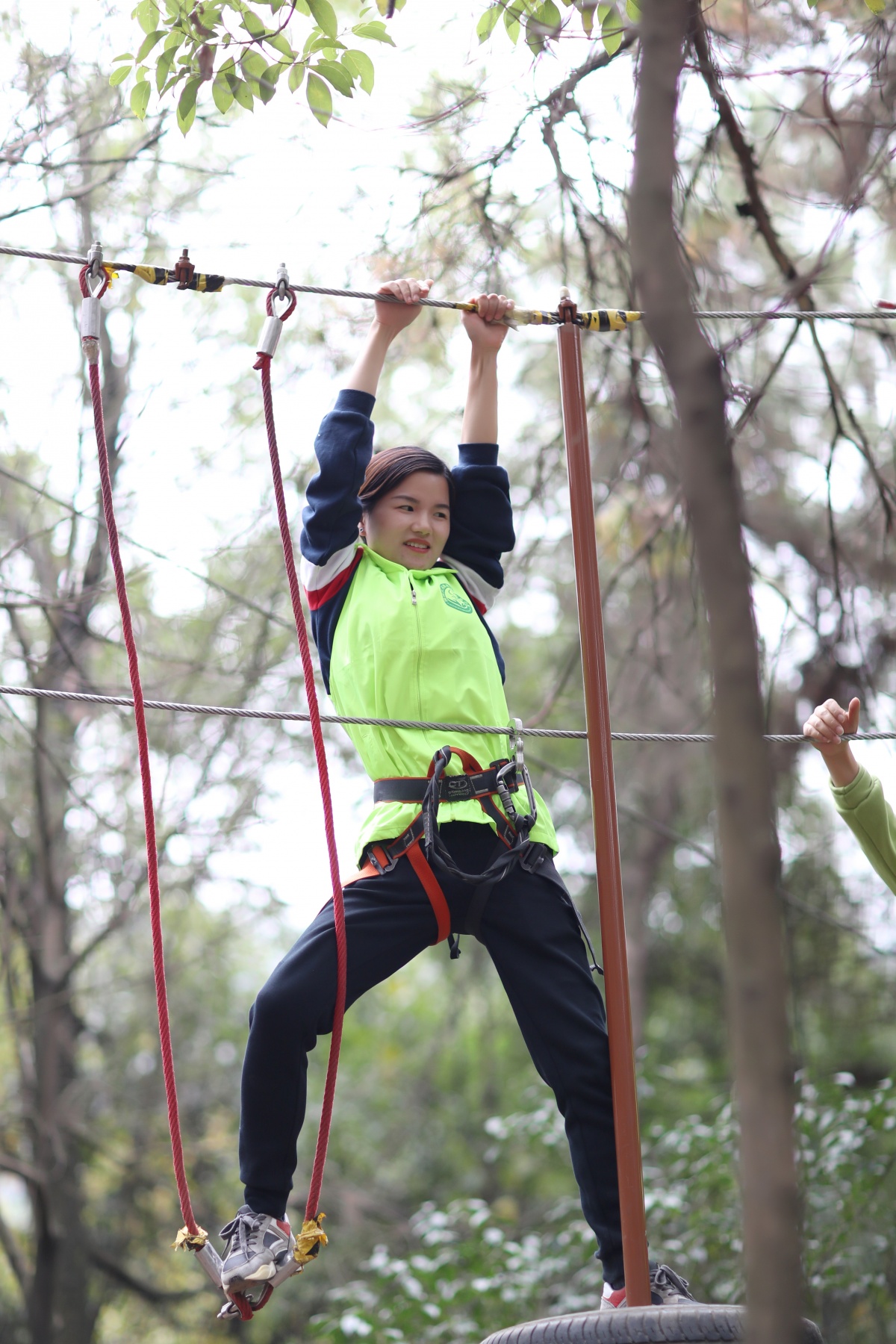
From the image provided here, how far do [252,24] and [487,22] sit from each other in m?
0.47

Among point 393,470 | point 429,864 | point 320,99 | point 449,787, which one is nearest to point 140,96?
point 320,99

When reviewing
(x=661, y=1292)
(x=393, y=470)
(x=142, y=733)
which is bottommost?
(x=661, y=1292)

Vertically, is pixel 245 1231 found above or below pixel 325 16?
below

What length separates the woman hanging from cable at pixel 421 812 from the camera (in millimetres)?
1926

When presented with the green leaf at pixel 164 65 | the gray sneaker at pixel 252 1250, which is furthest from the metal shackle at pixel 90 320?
the gray sneaker at pixel 252 1250

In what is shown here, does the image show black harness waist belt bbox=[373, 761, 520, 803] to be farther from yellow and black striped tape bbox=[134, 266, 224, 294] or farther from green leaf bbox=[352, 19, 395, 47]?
green leaf bbox=[352, 19, 395, 47]

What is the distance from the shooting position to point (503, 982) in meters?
2.03

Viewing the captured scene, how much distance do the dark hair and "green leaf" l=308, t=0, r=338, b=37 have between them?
→ 2.53 feet

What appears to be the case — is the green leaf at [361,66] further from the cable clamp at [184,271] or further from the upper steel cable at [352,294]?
the cable clamp at [184,271]

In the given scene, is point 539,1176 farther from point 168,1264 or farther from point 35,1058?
point 35,1058

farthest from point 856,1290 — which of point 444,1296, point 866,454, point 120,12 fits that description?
point 120,12

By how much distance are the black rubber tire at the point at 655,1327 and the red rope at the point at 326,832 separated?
1.28 ft

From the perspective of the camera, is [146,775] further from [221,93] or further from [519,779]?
[221,93]

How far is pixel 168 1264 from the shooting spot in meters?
7.20
